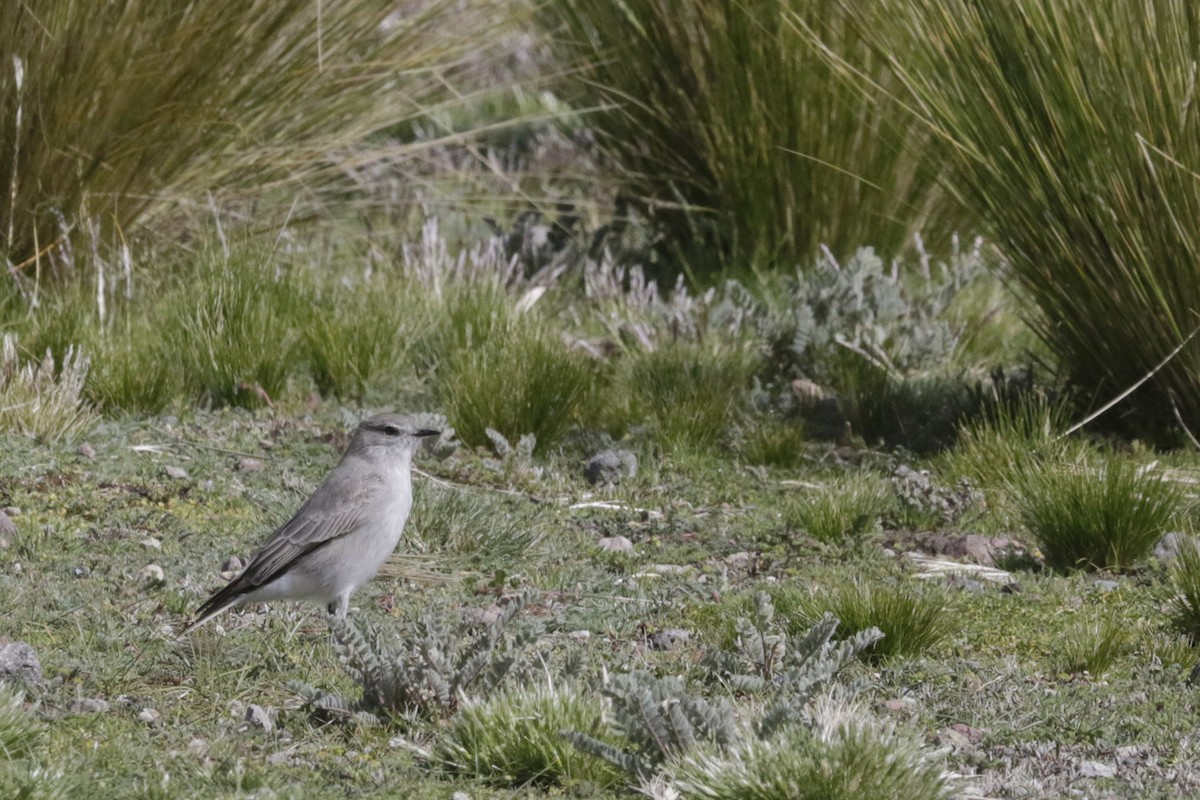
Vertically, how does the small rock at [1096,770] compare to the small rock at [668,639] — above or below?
below

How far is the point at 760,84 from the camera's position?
870 centimetres

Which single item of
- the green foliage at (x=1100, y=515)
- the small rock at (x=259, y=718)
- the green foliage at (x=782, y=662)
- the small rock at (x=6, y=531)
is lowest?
the green foliage at (x=1100, y=515)

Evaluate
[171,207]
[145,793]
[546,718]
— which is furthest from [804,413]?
[145,793]

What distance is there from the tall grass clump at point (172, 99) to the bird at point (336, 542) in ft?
9.61

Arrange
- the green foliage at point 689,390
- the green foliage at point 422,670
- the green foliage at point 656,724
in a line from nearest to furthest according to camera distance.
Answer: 1. the green foliage at point 656,724
2. the green foliage at point 422,670
3. the green foliage at point 689,390

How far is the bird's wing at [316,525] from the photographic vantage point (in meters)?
4.69

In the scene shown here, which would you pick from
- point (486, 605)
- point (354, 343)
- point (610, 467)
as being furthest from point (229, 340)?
point (486, 605)

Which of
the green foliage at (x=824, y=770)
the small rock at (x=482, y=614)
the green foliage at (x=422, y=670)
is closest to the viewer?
the green foliage at (x=824, y=770)

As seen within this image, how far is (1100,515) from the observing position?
555 centimetres

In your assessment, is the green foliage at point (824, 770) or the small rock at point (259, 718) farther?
the small rock at point (259, 718)

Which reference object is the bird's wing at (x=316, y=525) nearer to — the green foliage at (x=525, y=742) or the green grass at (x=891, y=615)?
the green foliage at (x=525, y=742)

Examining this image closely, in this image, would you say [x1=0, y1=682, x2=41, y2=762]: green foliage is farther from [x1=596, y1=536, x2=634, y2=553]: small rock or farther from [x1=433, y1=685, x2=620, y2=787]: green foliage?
[x1=596, y1=536, x2=634, y2=553]: small rock

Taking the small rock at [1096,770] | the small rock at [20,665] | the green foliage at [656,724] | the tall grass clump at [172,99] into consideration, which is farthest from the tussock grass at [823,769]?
the tall grass clump at [172,99]

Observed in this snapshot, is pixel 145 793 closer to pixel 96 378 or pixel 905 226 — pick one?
pixel 96 378
